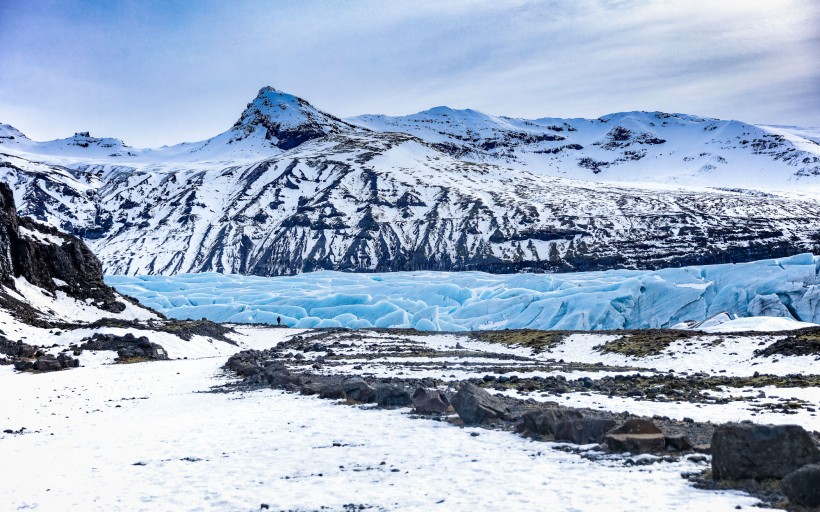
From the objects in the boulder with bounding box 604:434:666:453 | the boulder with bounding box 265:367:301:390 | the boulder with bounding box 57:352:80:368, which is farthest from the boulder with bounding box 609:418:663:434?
the boulder with bounding box 57:352:80:368

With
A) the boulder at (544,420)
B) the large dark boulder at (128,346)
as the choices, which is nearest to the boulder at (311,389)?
the boulder at (544,420)

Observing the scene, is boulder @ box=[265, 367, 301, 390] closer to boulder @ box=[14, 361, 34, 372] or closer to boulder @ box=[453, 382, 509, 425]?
boulder @ box=[453, 382, 509, 425]

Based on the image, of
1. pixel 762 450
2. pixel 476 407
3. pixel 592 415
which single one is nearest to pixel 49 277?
pixel 476 407

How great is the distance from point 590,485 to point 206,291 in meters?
92.0

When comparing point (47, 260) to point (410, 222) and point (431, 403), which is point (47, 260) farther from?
point (410, 222)

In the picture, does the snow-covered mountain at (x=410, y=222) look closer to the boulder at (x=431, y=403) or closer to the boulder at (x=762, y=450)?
the boulder at (x=431, y=403)

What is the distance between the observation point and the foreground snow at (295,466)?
374 inches

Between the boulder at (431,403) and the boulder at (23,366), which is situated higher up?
the boulder at (431,403)

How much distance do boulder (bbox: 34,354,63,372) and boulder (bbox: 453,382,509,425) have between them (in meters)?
22.1

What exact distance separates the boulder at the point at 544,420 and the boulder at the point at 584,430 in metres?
0.26

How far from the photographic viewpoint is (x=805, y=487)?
7.71 metres

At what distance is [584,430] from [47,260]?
56363 millimetres

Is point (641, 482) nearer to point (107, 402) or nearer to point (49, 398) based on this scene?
point (107, 402)

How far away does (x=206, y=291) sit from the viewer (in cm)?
9575
